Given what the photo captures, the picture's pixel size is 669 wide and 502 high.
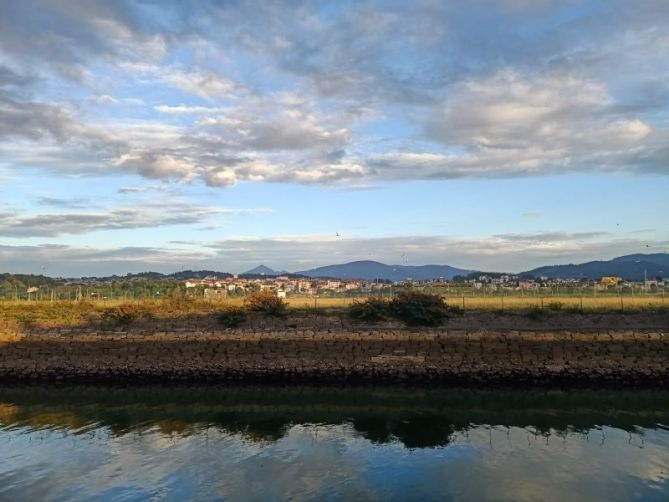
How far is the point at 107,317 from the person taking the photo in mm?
30078

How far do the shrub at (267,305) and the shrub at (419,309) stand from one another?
221 inches

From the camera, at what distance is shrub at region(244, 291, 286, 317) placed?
29913 millimetres

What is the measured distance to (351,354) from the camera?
83.7ft

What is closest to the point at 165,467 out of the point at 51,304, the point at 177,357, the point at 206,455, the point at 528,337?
the point at 206,455

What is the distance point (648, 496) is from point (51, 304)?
1256 inches

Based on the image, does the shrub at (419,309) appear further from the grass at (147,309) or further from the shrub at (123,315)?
the shrub at (123,315)

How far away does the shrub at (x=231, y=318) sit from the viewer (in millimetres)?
29047

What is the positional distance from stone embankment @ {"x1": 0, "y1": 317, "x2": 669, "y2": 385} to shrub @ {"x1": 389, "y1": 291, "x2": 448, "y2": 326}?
77 cm

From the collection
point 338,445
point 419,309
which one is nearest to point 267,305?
point 419,309

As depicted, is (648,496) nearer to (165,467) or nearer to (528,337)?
(165,467)

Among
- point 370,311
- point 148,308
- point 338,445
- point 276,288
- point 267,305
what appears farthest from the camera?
point 276,288

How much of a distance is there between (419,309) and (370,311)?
2.38 m

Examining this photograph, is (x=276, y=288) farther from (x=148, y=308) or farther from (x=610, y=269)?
(x=610, y=269)

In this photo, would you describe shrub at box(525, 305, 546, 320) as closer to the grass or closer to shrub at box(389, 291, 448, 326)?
the grass
